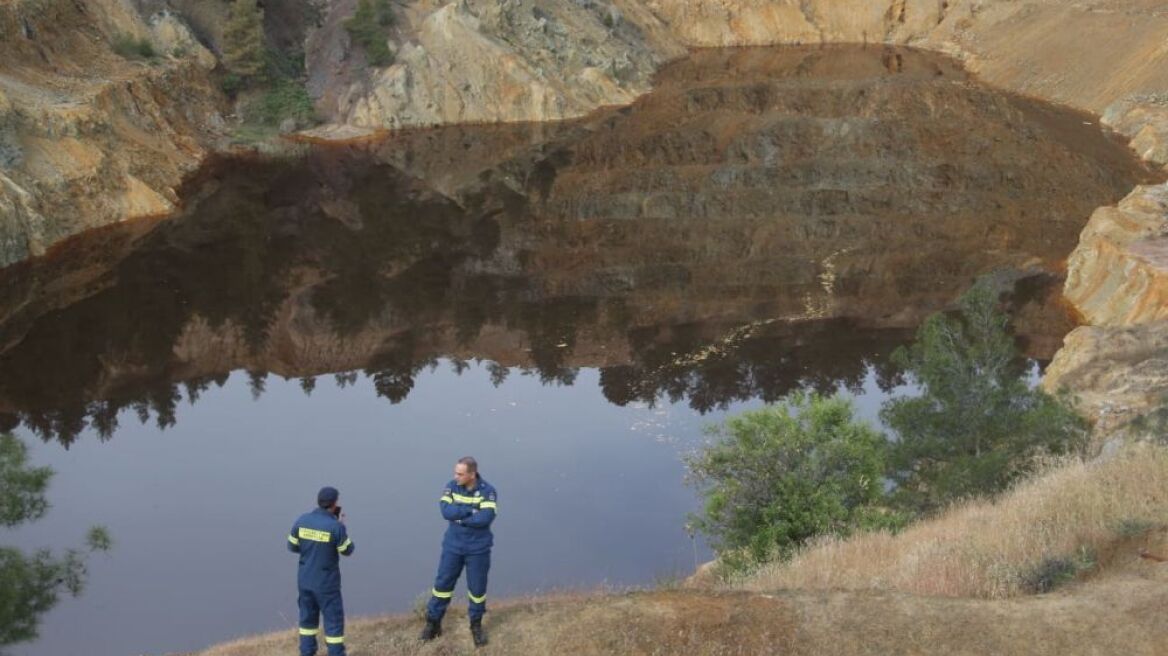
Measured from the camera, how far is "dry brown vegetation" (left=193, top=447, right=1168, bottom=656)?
13.0m

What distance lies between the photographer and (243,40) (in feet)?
209

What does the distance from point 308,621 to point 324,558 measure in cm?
94

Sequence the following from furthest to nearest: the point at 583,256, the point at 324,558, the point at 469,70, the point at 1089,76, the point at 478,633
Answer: the point at 1089,76 < the point at 469,70 < the point at 583,256 < the point at 478,633 < the point at 324,558

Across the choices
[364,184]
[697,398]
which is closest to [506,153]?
[364,184]

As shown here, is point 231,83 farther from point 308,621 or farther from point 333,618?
point 333,618

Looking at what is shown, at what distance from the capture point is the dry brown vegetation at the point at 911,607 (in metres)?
13.0

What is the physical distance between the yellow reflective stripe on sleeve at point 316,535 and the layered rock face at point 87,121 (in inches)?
1226

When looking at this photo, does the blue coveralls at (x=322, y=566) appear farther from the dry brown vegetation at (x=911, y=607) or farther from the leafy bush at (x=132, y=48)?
the leafy bush at (x=132, y=48)

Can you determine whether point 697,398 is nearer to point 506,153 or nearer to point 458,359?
point 458,359

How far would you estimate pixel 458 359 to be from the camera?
35.2m

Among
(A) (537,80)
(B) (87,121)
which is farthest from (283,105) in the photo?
(B) (87,121)

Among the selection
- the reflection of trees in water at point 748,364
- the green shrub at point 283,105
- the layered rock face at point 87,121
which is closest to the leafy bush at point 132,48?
the layered rock face at point 87,121

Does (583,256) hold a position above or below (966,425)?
above

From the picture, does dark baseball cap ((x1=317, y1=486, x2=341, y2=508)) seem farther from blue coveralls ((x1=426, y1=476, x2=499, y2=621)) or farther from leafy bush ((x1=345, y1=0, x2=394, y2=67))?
leafy bush ((x1=345, y1=0, x2=394, y2=67))
